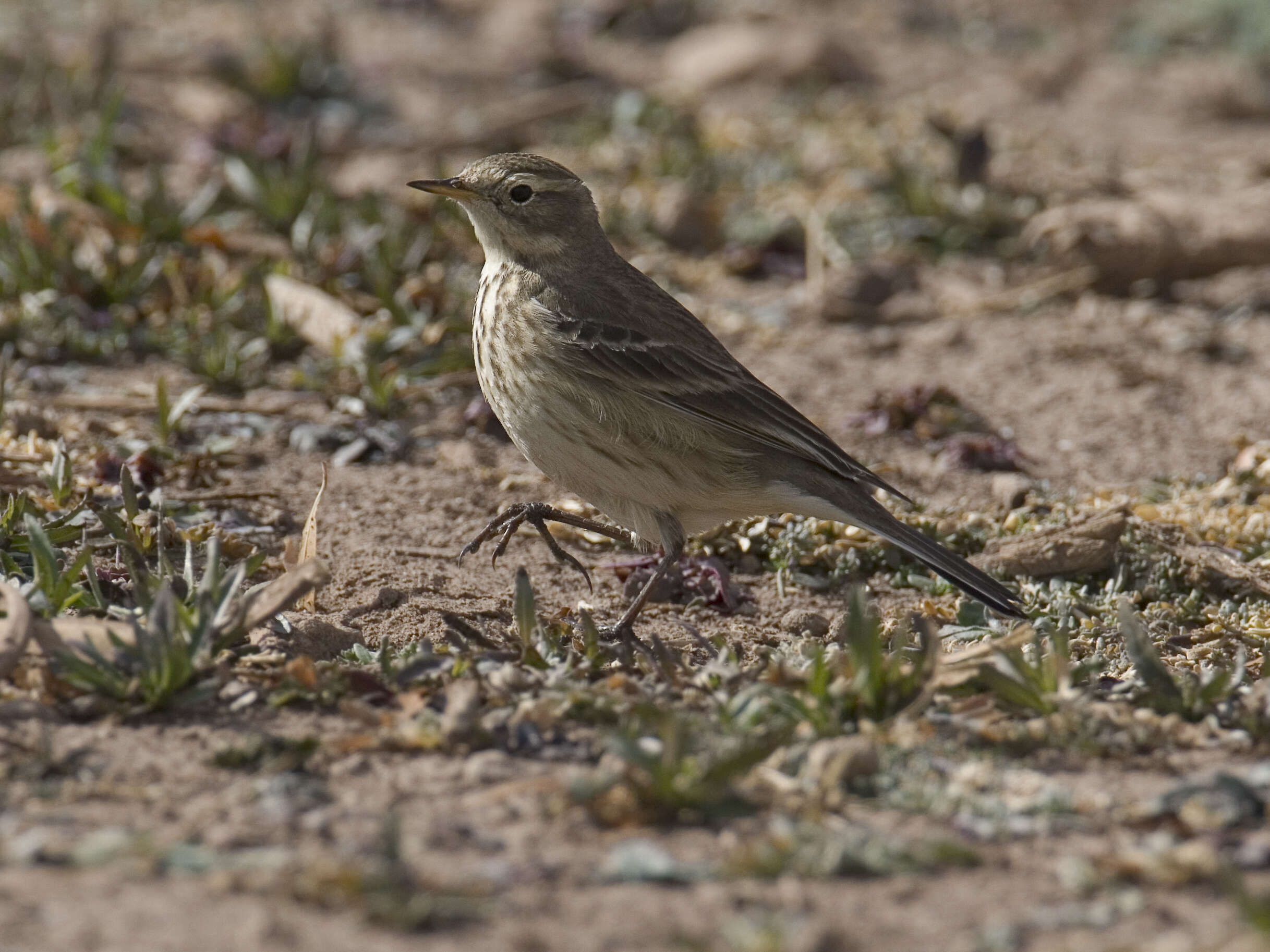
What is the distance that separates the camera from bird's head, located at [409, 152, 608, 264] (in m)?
5.95

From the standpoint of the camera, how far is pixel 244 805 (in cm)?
355

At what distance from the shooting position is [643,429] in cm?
547

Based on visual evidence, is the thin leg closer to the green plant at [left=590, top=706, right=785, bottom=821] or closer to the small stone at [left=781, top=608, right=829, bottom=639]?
the small stone at [left=781, top=608, right=829, bottom=639]

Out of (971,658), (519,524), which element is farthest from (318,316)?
(971,658)

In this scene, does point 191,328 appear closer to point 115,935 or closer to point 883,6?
point 115,935

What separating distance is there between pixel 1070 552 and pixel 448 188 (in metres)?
2.75

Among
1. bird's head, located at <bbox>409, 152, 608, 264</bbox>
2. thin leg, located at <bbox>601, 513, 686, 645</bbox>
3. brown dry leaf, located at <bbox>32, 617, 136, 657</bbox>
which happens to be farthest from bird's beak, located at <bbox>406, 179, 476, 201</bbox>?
brown dry leaf, located at <bbox>32, 617, 136, 657</bbox>

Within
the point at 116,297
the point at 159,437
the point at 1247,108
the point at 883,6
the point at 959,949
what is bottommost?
the point at 959,949

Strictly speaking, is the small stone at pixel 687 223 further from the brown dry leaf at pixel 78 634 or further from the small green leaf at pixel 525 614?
the brown dry leaf at pixel 78 634

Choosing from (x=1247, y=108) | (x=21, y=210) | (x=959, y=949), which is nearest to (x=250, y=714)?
(x=959, y=949)

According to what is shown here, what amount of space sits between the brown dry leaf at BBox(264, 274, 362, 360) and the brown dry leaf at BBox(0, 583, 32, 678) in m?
3.19

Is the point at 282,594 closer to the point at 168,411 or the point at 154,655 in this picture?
the point at 154,655

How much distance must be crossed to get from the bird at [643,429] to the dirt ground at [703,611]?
38 cm

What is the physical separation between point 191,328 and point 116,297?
0.45 meters
